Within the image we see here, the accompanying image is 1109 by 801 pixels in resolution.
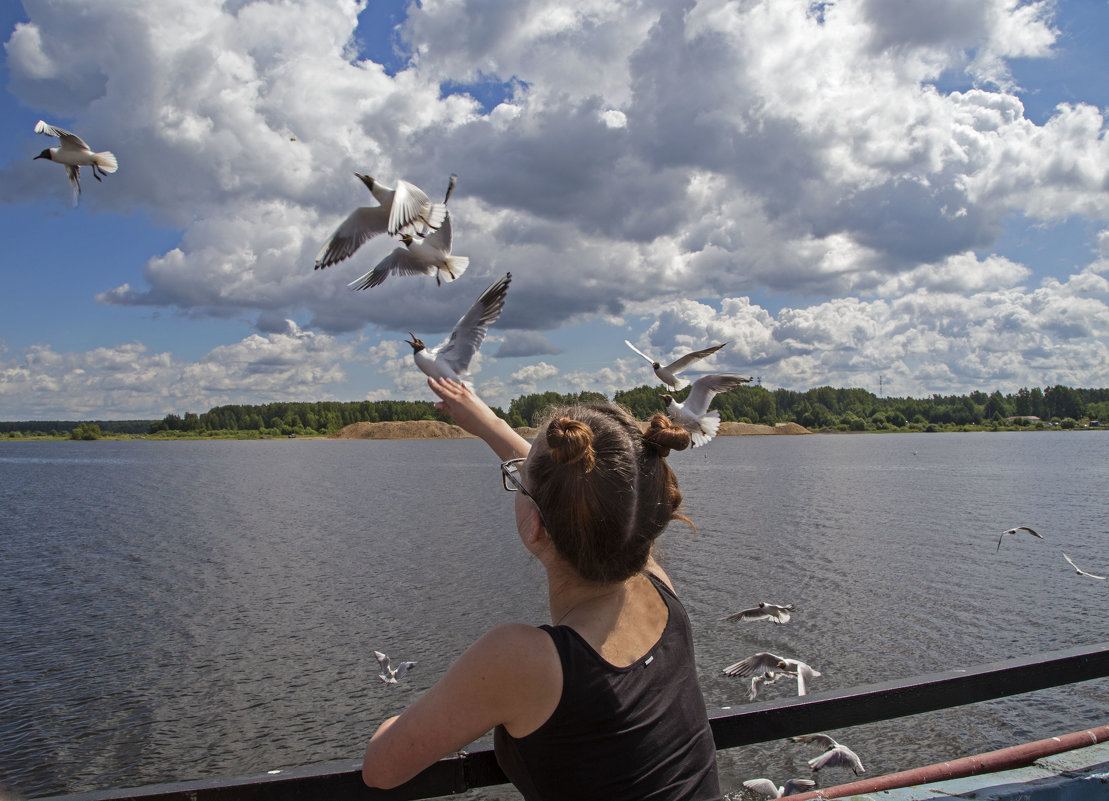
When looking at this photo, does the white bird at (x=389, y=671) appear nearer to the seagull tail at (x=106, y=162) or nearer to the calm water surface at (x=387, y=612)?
the calm water surface at (x=387, y=612)

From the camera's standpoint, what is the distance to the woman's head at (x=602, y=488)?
2.04 m

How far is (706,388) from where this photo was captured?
13570mm

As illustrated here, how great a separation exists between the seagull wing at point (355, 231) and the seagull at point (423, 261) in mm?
231

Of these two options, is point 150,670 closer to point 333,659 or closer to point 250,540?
point 333,659

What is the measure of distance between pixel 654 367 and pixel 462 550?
561 inches

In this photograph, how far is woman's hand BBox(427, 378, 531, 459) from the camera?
9.53 ft

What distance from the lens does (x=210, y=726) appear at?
11281 mm

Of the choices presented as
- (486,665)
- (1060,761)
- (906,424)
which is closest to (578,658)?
(486,665)

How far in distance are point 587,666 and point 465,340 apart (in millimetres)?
2660

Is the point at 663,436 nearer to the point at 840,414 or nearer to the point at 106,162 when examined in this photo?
the point at 106,162

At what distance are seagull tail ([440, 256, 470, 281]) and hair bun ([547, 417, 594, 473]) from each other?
2.85 meters

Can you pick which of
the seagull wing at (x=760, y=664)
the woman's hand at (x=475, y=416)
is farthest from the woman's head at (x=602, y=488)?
the seagull wing at (x=760, y=664)

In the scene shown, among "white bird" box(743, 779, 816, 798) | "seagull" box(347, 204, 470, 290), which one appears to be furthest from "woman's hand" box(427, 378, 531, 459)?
"white bird" box(743, 779, 816, 798)

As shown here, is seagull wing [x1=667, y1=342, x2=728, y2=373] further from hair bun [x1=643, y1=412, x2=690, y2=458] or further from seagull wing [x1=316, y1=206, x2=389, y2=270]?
hair bun [x1=643, y1=412, x2=690, y2=458]
